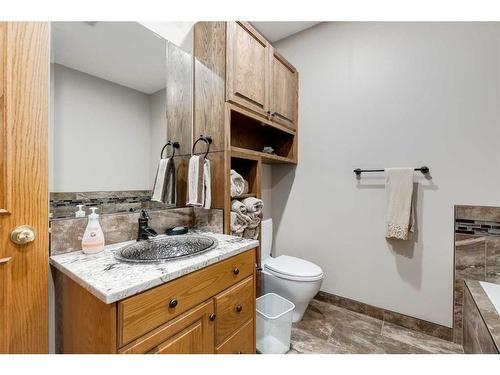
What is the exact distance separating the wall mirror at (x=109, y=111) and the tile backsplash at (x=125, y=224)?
0.19 feet

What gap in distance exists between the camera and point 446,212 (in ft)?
5.07

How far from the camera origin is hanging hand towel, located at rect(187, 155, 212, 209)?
1.35 metres

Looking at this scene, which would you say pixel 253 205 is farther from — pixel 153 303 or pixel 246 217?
pixel 153 303

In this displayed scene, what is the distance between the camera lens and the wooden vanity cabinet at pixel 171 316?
0.69m

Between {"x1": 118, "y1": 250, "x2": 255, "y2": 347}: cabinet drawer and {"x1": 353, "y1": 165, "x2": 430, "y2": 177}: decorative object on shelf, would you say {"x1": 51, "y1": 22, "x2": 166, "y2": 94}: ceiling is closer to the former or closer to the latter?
{"x1": 118, "y1": 250, "x2": 255, "y2": 347}: cabinet drawer

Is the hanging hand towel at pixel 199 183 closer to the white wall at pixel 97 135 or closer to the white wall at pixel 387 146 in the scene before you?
the white wall at pixel 97 135

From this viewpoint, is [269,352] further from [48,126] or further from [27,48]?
[27,48]

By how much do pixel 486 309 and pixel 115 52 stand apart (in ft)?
7.92

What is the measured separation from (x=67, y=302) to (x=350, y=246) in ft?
6.28

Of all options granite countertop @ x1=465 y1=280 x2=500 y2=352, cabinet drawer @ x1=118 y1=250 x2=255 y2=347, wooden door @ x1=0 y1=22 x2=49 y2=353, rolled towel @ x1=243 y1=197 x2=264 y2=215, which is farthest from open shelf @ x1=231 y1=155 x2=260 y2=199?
granite countertop @ x1=465 y1=280 x2=500 y2=352

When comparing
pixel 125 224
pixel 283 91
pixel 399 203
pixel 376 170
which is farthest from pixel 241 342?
pixel 283 91

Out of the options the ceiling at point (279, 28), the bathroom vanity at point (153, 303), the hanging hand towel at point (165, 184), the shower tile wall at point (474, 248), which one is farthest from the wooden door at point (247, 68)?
the shower tile wall at point (474, 248)
